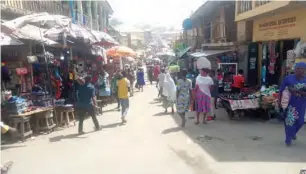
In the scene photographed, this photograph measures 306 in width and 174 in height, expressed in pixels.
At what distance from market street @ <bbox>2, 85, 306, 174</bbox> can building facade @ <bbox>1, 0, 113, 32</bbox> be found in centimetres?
432

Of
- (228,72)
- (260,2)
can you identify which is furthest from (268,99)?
(228,72)

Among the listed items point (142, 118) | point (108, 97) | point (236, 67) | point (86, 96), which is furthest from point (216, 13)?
point (86, 96)

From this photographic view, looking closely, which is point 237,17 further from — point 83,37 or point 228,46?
point 83,37

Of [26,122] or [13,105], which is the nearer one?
[13,105]

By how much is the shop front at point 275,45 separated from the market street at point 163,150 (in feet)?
10.1

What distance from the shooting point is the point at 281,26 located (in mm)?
10195

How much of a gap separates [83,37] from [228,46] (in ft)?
24.8

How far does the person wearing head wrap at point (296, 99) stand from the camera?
6.01 m

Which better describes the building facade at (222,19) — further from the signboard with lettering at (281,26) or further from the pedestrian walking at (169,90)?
the pedestrian walking at (169,90)

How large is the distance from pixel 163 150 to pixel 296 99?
114 inches

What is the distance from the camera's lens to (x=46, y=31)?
9508 millimetres

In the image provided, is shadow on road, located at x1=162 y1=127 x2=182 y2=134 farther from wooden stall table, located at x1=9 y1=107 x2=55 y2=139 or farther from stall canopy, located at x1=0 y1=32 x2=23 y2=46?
stall canopy, located at x1=0 y1=32 x2=23 y2=46

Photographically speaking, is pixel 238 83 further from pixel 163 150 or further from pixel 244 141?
pixel 163 150

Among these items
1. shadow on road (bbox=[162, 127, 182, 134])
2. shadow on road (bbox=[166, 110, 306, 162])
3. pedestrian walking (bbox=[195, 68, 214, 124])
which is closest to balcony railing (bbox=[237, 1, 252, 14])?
pedestrian walking (bbox=[195, 68, 214, 124])
